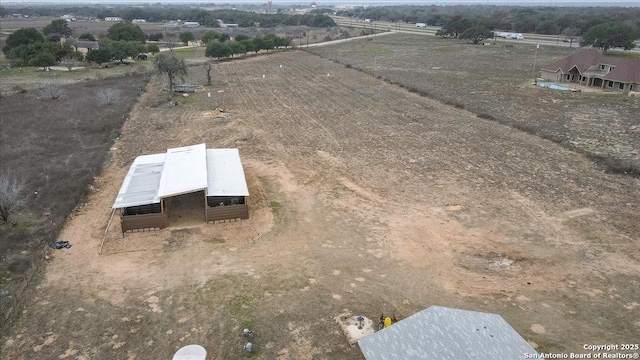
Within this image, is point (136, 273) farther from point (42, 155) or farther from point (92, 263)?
point (42, 155)

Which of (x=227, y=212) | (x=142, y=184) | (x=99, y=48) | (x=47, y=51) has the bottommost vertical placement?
(x=227, y=212)

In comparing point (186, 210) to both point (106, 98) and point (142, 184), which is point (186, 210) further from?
point (106, 98)

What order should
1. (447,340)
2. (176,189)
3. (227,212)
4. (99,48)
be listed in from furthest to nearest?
(99,48), (227,212), (176,189), (447,340)

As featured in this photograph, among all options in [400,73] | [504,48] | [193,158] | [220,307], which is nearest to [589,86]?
[400,73]

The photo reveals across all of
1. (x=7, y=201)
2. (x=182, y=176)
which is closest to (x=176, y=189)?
(x=182, y=176)

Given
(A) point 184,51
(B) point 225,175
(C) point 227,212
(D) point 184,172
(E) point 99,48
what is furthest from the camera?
(A) point 184,51

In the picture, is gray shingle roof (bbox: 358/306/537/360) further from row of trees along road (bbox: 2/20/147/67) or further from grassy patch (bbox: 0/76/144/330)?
row of trees along road (bbox: 2/20/147/67)

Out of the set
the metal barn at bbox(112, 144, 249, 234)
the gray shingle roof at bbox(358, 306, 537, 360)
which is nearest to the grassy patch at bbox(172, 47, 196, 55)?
the metal barn at bbox(112, 144, 249, 234)
